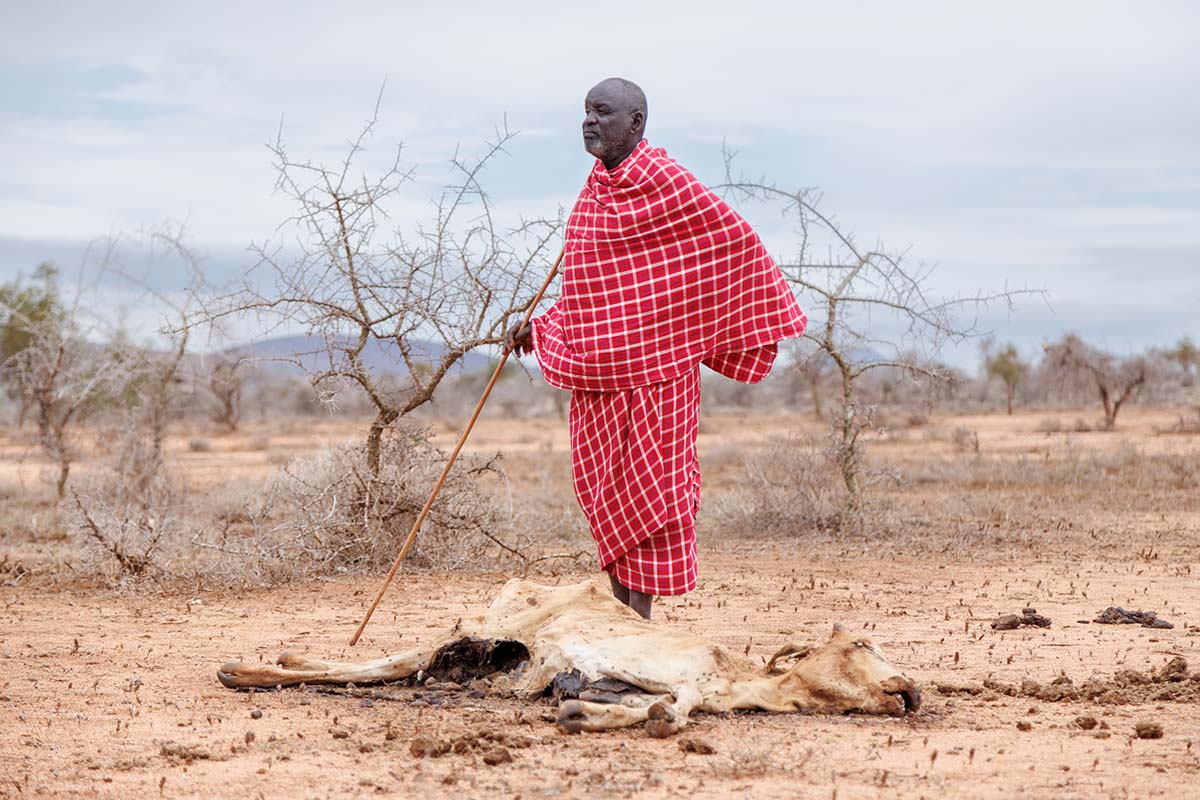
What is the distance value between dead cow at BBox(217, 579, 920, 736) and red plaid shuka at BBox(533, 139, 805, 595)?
450 millimetres

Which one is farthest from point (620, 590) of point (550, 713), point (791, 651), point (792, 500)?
point (792, 500)

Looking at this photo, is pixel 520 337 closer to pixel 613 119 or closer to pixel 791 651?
pixel 613 119

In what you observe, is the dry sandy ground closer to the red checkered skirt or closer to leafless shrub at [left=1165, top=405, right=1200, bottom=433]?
the red checkered skirt

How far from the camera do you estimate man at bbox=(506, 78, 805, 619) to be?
5094mm

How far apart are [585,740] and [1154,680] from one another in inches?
94.7

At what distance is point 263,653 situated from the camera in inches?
233

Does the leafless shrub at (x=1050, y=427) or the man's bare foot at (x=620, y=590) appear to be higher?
the leafless shrub at (x=1050, y=427)

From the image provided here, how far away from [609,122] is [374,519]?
4247 mm

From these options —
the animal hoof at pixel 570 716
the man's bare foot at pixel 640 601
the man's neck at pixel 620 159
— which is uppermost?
the man's neck at pixel 620 159

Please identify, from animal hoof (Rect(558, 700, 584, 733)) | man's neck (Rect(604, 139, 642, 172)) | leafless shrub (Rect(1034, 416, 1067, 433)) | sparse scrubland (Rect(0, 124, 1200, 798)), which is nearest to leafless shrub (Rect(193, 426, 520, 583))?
sparse scrubland (Rect(0, 124, 1200, 798))

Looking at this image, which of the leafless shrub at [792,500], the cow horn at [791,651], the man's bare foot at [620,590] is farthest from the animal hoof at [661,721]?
the leafless shrub at [792,500]

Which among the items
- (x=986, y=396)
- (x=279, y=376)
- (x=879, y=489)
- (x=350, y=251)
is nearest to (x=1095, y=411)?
(x=986, y=396)

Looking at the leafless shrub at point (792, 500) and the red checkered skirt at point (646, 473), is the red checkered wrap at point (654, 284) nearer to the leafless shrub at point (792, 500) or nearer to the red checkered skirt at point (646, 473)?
the red checkered skirt at point (646, 473)

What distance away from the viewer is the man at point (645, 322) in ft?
16.7
